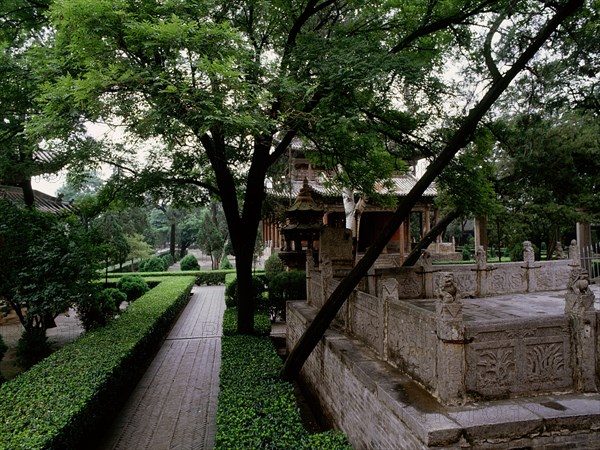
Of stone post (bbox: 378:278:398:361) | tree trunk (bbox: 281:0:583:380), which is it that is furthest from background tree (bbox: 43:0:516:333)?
stone post (bbox: 378:278:398:361)

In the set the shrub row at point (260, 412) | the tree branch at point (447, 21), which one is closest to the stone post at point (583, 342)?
the shrub row at point (260, 412)

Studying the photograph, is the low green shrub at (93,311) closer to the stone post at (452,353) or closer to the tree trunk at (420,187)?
the tree trunk at (420,187)

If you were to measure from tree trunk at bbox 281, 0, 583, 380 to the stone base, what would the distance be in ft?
3.50

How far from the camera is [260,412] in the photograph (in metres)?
5.46

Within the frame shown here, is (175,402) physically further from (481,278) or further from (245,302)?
(481,278)

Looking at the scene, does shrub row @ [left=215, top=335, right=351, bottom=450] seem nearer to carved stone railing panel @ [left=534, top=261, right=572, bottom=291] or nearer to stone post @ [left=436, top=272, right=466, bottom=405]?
stone post @ [left=436, top=272, right=466, bottom=405]

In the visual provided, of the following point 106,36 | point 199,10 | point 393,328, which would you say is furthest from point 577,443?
point 106,36

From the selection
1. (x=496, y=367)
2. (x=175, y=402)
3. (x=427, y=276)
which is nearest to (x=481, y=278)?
(x=427, y=276)

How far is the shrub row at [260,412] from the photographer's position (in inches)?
187

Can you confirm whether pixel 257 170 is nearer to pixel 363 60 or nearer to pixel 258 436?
pixel 363 60

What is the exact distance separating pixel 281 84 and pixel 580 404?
18.8ft

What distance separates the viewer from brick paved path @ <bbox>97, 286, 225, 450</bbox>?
21.2 feet

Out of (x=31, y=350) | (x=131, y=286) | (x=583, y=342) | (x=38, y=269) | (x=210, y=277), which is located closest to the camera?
(x=583, y=342)

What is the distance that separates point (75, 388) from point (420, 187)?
19.6 feet
